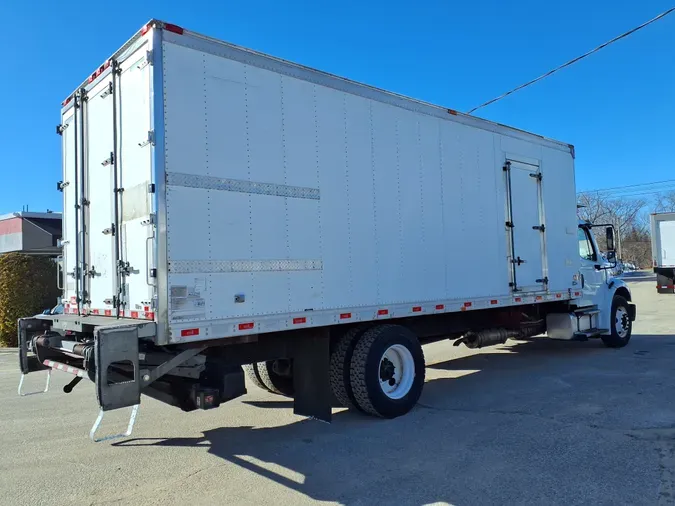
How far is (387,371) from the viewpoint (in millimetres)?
6469

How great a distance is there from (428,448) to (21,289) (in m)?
12.1

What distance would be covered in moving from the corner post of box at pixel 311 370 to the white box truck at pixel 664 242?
2329 cm

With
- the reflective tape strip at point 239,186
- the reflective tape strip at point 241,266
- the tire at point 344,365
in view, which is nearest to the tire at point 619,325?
the tire at point 344,365

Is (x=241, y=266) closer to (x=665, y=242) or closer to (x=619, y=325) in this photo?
(x=619, y=325)

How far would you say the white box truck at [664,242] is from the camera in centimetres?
2386

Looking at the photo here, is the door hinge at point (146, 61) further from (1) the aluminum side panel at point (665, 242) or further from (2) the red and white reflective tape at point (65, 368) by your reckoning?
(1) the aluminum side panel at point (665, 242)

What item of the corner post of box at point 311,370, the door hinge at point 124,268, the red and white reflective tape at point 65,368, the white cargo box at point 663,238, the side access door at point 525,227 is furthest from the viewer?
the white cargo box at point 663,238

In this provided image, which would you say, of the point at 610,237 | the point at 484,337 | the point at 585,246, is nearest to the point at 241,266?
the point at 484,337

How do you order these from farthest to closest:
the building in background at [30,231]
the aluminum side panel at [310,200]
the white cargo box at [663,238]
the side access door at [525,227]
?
the white cargo box at [663,238] → the building in background at [30,231] → the side access door at [525,227] → the aluminum side panel at [310,200]

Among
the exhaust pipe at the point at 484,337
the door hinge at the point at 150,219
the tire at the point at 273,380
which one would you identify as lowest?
the tire at the point at 273,380

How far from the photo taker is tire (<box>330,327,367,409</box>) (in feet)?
20.4

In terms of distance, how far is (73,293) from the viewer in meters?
6.18

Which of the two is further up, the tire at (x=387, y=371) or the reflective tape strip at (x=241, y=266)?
the reflective tape strip at (x=241, y=266)

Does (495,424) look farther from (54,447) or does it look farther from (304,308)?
(54,447)
